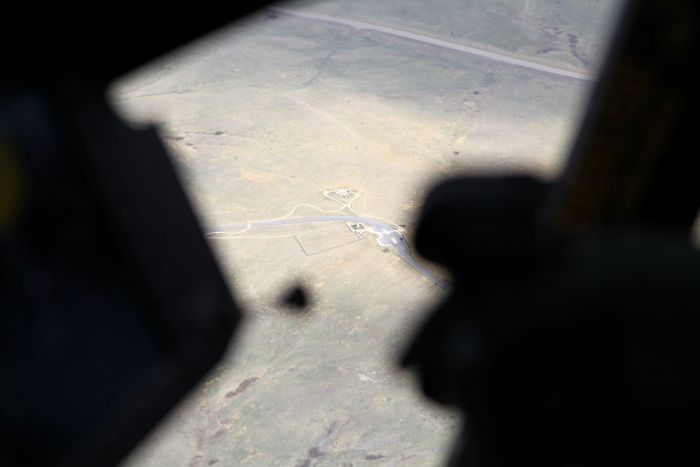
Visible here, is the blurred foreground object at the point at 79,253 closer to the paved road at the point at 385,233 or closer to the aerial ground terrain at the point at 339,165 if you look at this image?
the aerial ground terrain at the point at 339,165

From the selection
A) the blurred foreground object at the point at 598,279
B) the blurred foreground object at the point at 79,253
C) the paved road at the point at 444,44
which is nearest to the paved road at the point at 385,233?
the blurred foreground object at the point at 79,253

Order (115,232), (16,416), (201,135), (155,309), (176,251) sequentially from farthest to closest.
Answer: (201,135), (176,251), (155,309), (115,232), (16,416)

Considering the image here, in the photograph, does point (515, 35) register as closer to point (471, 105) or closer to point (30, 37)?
point (471, 105)

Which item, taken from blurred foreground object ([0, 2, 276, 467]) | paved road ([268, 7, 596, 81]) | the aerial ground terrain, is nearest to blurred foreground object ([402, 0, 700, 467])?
the aerial ground terrain

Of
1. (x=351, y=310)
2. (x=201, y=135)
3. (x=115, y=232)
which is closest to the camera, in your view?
(x=115, y=232)

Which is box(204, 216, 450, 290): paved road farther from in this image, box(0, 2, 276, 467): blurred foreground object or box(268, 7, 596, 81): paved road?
box(268, 7, 596, 81): paved road

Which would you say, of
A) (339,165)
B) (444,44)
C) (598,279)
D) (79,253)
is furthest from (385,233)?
(444,44)

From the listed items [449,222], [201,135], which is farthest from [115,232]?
[201,135]
